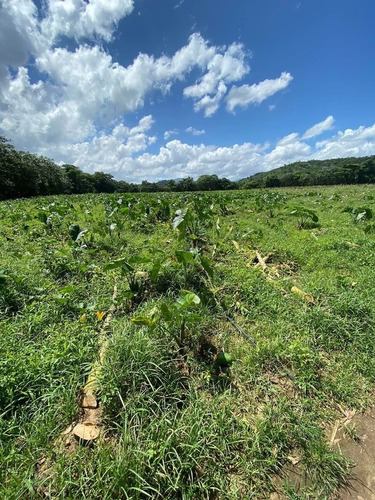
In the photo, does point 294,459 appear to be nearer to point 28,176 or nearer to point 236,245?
point 236,245

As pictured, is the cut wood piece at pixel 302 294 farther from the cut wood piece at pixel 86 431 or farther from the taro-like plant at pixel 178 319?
the cut wood piece at pixel 86 431

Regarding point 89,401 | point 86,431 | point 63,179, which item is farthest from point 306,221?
point 63,179

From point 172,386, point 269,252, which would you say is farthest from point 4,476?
point 269,252

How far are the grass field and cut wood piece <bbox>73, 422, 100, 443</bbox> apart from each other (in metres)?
0.06

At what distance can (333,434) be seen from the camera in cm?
197

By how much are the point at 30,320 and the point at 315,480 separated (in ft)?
10.2

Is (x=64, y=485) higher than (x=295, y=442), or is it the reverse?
(x=64, y=485)

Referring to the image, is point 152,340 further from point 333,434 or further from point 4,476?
point 333,434

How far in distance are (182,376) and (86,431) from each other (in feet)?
3.00

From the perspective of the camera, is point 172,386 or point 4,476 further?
point 172,386

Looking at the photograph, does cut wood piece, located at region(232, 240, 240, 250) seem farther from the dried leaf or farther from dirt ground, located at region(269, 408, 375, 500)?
the dried leaf

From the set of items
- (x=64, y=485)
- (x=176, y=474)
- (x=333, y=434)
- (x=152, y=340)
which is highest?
(x=152, y=340)

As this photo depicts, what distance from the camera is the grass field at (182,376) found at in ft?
5.35

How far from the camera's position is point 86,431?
5.92 ft
